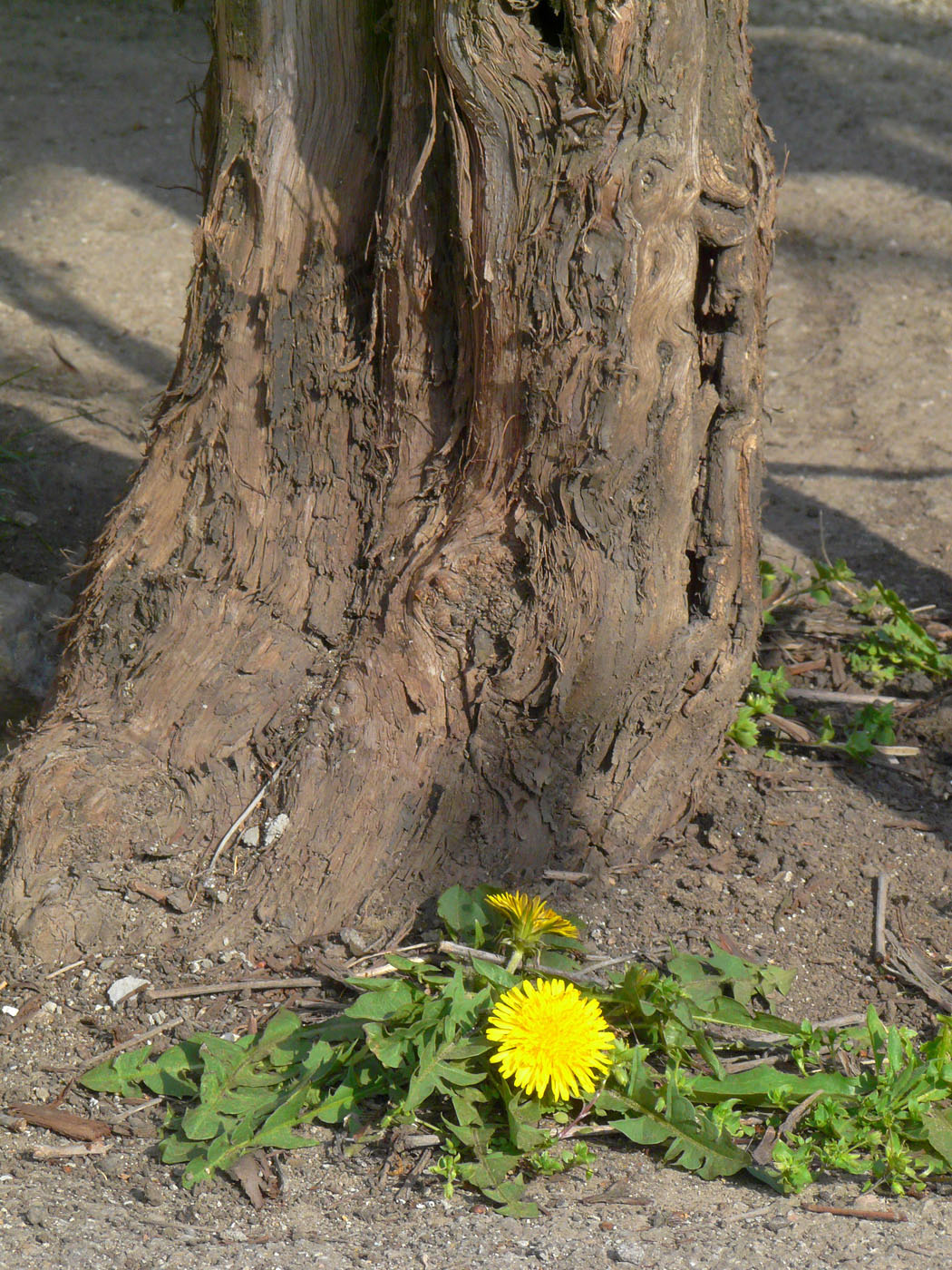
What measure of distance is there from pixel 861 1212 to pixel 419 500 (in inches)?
61.4

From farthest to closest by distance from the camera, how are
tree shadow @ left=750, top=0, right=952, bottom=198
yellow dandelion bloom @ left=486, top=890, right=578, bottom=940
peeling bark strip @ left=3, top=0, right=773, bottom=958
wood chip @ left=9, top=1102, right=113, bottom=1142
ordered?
tree shadow @ left=750, top=0, right=952, bottom=198 → peeling bark strip @ left=3, top=0, right=773, bottom=958 → yellow dandelion bloom @ left=486, top=890, right=578, bottom=940 → wood chip @ left=9, top=1102, right=113, bottom=1142

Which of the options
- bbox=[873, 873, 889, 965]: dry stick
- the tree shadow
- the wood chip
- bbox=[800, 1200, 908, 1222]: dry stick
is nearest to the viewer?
bbox=[800, 1200, 908, 1222]: dry stick

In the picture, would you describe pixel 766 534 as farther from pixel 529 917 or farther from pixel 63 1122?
pixel 63 1122

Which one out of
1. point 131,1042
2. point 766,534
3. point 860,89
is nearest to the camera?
point 131,1042

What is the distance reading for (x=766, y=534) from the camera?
13.9ft

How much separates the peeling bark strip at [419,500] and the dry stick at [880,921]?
0.45m

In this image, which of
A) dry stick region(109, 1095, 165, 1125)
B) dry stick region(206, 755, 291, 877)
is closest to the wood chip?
dry stick region(109, 1095, 165, 1125)

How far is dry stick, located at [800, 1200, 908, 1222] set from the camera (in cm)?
182

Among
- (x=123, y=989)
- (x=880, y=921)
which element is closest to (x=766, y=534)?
(x=880, y=921)

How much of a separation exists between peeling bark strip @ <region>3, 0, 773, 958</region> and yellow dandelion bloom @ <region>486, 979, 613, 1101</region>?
53 centimetres

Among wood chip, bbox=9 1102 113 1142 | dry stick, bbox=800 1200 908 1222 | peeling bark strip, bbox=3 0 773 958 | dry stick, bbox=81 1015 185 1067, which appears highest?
peeling bark strip, bbox=3 0 773 958

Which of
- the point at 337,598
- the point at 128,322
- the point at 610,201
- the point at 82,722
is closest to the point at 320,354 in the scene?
the point at 337,598

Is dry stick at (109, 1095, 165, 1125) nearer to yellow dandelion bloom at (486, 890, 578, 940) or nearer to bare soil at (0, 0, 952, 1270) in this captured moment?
bare soil at (0, 0, 952, 1270)

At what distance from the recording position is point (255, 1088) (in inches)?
80.3
